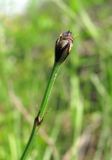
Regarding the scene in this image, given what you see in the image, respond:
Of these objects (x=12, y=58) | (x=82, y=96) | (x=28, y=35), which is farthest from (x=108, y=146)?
(x=12, y=58)

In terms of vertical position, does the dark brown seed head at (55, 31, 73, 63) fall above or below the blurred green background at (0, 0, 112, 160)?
above

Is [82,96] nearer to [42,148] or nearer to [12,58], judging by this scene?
[42,148]

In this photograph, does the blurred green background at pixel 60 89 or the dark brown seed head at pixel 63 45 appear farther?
the blurred green background at pixel 60 89

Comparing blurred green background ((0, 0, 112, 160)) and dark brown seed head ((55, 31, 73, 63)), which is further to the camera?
blurred green background ((0, 0, 112, 160))

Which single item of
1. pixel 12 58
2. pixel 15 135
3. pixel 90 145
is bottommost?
pixel 90 145
